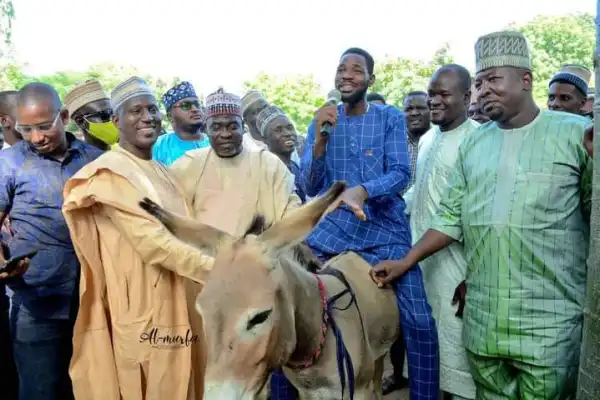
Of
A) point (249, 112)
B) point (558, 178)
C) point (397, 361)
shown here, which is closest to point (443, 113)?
point (558, 178)

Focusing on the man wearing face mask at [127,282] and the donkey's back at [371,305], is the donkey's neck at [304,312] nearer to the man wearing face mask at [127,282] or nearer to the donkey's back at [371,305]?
the donkey's back at [371,305]

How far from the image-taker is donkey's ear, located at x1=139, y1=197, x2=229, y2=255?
9.52ft

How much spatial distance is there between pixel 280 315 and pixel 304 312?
0.36 meters

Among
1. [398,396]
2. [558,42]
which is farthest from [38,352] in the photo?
[558,42]

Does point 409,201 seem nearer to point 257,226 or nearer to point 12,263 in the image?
point 257,226

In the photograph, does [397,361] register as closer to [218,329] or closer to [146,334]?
[146,334]

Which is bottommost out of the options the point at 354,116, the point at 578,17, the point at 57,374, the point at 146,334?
the point at 57,374

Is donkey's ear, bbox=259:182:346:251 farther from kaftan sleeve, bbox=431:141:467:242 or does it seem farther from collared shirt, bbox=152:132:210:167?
collared shirt, bbox=152:132:210:167

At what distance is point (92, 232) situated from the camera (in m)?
3.78

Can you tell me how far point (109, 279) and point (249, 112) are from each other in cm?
391

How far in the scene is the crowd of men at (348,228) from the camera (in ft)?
10.4

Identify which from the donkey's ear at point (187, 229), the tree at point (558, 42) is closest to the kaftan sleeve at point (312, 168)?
the donkey's ear at point (187, 229)

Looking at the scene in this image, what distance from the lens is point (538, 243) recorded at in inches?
124

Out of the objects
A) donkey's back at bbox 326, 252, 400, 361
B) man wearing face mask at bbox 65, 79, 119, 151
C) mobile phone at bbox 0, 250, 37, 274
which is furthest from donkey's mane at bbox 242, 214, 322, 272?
man wearing face mask at bbox 65, 79, 119, 151
